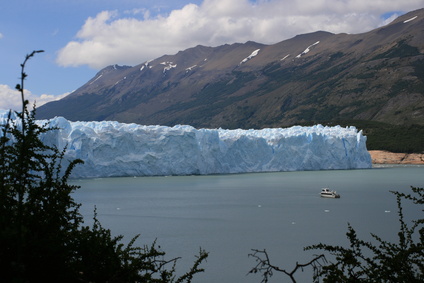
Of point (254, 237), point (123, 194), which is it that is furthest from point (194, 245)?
point (123, 194)

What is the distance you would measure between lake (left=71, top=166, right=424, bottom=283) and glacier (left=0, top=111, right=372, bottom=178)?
4857 mm

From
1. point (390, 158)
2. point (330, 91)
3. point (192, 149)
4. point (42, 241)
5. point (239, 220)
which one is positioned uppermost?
point (330, 91)

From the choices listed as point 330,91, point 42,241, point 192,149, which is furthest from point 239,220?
point 330,91

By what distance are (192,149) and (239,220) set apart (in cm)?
2378

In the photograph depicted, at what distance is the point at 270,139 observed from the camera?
51.5 m

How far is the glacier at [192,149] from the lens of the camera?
40781 mm

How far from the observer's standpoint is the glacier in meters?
40.8

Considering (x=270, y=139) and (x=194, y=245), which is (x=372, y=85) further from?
(x=194, y=245)

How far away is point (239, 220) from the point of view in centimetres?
2205

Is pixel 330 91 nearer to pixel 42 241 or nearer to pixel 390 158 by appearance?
pixel 390 158

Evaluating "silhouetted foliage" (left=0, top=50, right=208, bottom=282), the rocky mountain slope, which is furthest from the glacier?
the rocky mountain slope

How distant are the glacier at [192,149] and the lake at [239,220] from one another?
191 inches

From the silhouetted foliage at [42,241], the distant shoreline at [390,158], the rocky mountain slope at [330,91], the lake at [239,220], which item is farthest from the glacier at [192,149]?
the rocky mountain slope at [330,91]

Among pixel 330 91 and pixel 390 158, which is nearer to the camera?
pixel 390 158
